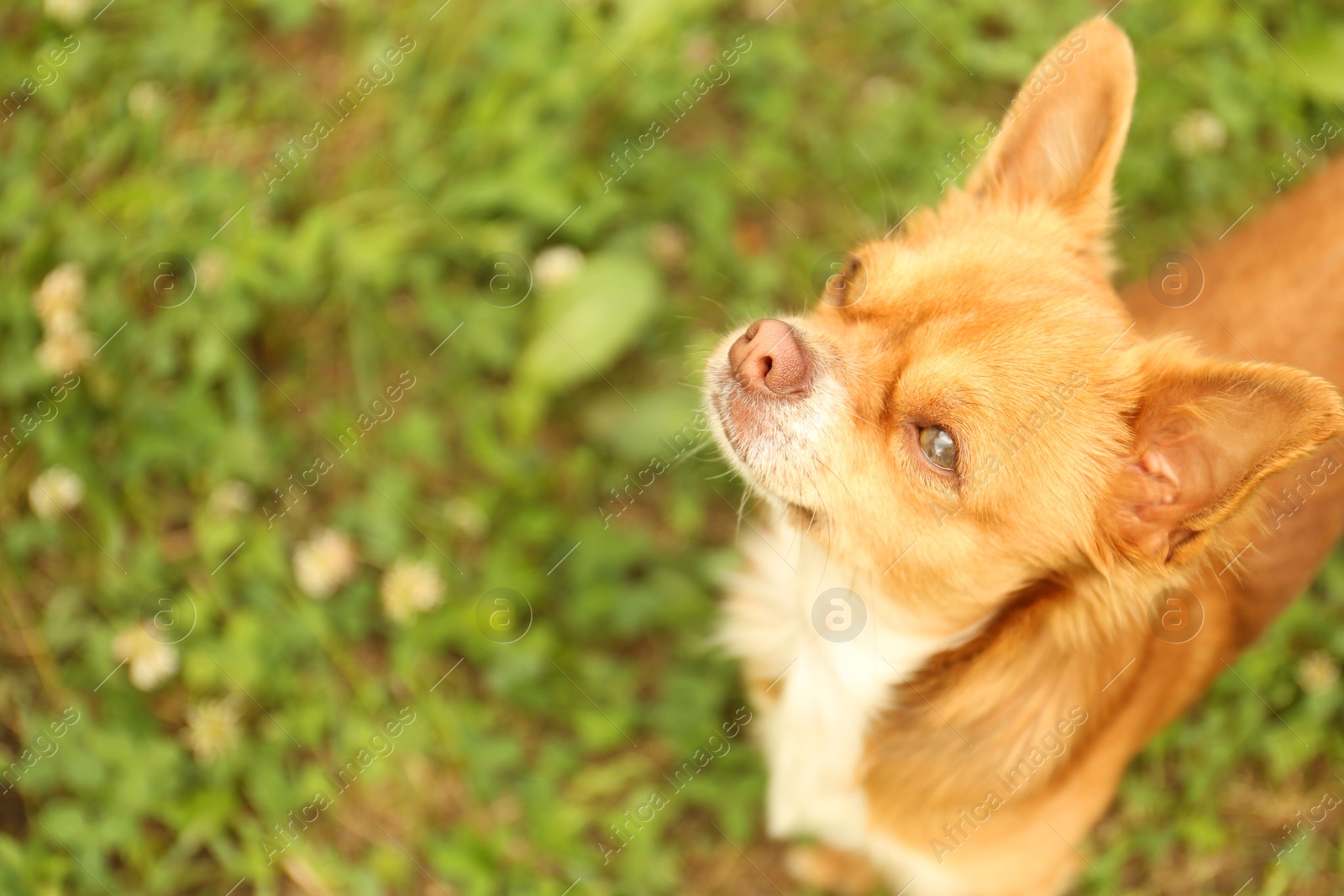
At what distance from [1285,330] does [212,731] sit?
4.11 m

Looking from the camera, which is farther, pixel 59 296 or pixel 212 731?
pixel 59 296

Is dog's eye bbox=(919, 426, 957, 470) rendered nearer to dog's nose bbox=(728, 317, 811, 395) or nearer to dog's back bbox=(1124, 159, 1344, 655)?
dog's nose bbox=(728, 317, 811, 395)

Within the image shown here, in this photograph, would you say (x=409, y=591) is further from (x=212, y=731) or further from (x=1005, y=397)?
(x=1005, y=397)

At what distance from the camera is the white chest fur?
2.68 meters

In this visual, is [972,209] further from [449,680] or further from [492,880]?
[492,880]

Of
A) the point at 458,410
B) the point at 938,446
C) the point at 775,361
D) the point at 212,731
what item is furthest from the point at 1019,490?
the point at 212,731

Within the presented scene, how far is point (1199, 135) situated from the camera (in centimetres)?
444

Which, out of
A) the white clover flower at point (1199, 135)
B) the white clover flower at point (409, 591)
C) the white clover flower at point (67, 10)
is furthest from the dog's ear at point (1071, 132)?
the white clover flower at point (67, 10)

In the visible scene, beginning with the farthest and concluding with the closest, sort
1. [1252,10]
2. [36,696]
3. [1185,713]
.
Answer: [1252,10] < [1185,713] < [36,696]

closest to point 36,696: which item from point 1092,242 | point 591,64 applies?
point 591,64

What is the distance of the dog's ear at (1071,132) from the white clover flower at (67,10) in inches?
161

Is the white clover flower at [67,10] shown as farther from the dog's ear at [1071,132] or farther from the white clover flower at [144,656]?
the dog's ear at [1071,132]

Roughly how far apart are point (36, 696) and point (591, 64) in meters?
3.60

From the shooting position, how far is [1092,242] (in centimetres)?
267
